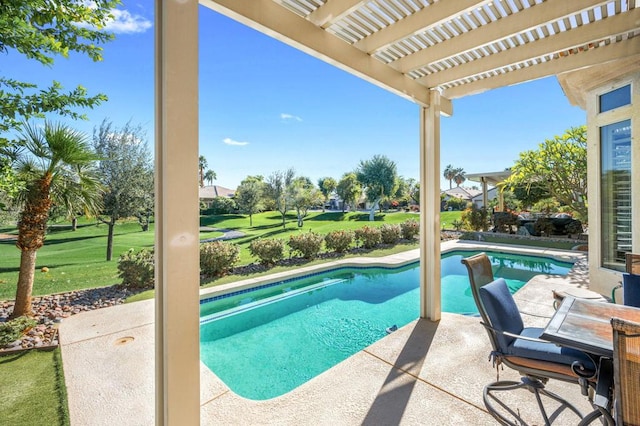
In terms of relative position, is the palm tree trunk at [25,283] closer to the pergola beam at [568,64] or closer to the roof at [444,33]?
the roof at [444,33]

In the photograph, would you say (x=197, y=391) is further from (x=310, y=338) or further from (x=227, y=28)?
(x=227, y=28)

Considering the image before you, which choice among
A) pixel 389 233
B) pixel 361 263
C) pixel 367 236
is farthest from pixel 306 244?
pixel 389 233

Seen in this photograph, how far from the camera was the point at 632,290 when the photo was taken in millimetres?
2484

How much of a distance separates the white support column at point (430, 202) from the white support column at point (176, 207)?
304cm

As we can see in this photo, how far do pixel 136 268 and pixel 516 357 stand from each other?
3.28m

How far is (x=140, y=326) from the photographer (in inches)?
140

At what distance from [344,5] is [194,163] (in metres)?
1.62

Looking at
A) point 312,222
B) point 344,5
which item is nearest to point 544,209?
point 312,222

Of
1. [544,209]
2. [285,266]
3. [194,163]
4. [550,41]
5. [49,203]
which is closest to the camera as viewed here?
[194,163]

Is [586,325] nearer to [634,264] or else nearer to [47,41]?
[634,264]

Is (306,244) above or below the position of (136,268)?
below

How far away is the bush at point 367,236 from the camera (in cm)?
1198

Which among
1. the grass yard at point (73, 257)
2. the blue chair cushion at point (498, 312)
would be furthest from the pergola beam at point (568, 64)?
the grass yard at point (73, 257)

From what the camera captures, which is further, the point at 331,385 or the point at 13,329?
the point at 331,385
